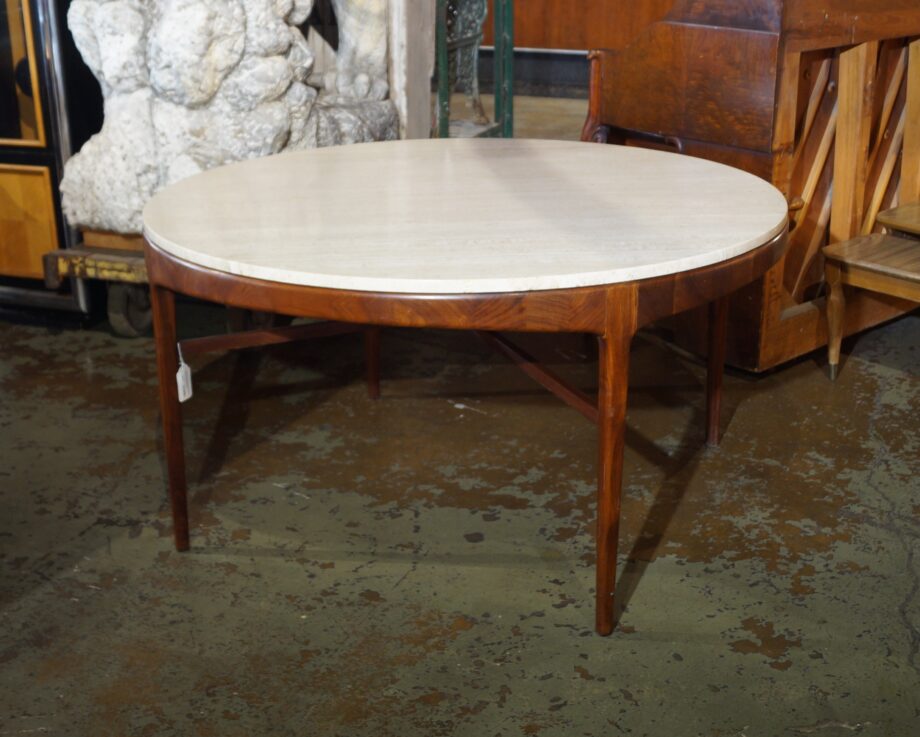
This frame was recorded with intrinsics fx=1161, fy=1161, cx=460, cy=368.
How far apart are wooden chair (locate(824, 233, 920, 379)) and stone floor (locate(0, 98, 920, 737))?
20cm

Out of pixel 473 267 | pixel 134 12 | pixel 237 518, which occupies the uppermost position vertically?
pixel 134 12

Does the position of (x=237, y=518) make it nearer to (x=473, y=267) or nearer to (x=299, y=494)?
(x=299, y=494)

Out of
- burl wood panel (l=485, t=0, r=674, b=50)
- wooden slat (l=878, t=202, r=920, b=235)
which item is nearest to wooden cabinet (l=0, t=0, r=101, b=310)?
wooden slat (l=878, t=202, r=920, b=235)

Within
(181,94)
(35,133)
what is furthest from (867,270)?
(35,133)

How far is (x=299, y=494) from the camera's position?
3.05 meters

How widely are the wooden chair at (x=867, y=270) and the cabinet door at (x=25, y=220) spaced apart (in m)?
2.73

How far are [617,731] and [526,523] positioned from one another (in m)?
0.81

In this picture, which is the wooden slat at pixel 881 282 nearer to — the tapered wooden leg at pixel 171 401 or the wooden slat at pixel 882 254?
the wooden slat at pixel 882 254

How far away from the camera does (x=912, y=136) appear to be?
3.97m

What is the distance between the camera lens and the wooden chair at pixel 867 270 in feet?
11.5

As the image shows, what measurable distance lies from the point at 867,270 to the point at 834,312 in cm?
19

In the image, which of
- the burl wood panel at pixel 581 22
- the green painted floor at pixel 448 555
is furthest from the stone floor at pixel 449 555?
the burl wood panel at pixel 581 22

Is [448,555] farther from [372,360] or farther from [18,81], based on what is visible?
[18,81]

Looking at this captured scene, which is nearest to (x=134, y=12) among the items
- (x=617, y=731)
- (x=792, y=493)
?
(x=792, y=493)
